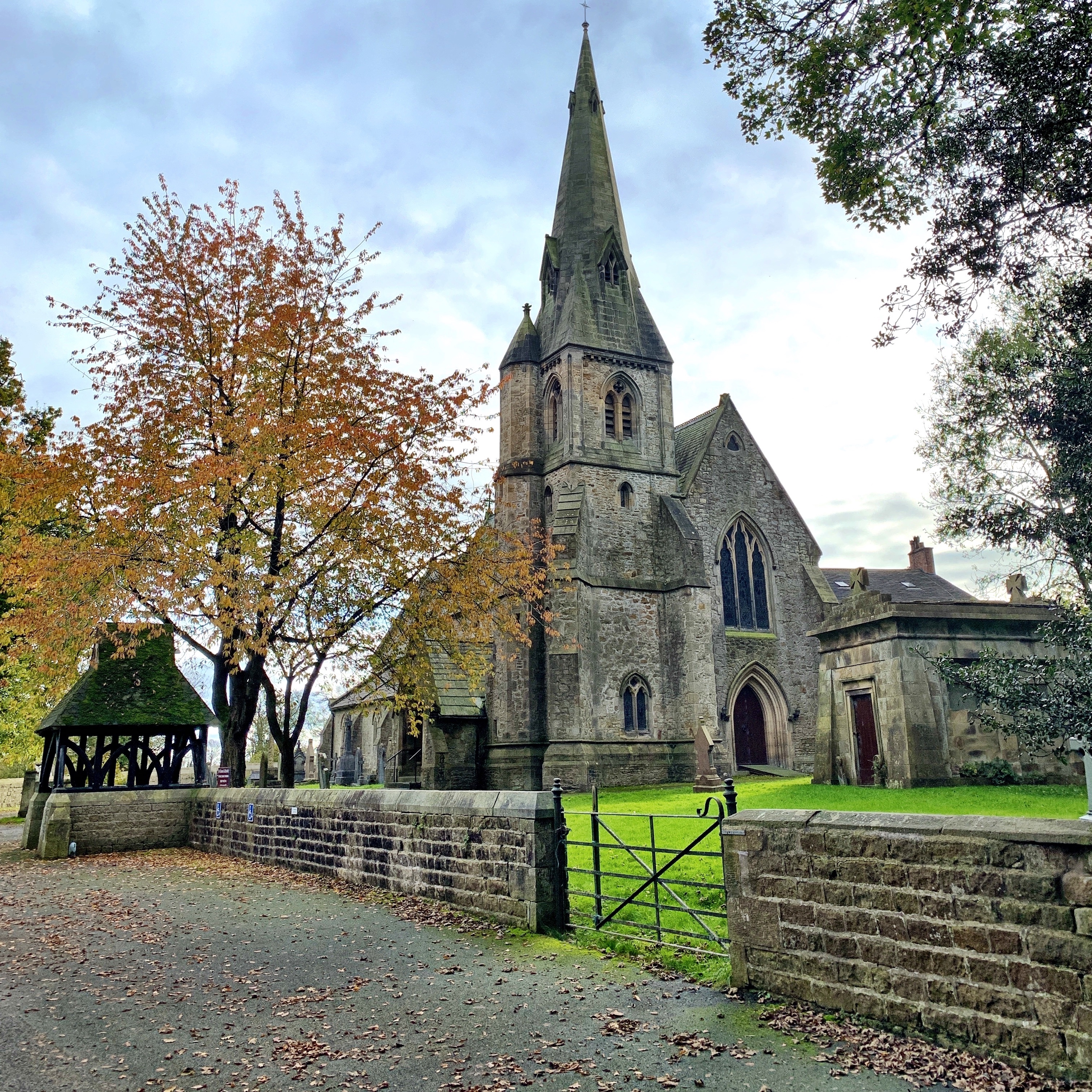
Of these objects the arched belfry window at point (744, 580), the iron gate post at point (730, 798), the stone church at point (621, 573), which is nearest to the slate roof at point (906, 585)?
the stone church at point (621, 573)

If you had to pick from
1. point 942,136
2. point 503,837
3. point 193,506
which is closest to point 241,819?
point 193,506

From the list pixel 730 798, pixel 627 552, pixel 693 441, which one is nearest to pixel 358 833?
pixel 730 798

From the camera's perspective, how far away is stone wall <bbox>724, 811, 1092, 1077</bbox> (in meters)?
4.64

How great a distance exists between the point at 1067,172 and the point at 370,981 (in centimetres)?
981

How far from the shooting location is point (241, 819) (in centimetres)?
1548

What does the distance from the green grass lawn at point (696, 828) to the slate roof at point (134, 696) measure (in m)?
9.03

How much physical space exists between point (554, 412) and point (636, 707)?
34.7 ft

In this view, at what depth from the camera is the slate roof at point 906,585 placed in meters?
32.8

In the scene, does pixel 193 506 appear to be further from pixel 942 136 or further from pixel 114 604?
pixel 942 136

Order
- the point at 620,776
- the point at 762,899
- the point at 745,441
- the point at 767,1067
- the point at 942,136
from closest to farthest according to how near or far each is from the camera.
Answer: the point at 767,1067, the point at 762,899, the point at 942,136, the point at 620,776, the point at 745,441

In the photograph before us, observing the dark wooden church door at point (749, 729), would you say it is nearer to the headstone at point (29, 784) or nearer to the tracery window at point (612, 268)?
the tracery window at point (612, 268)

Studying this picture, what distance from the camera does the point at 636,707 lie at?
26844 millimetres

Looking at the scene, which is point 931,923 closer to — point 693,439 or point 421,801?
point 421,801

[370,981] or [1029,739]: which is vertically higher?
[1029,739]
